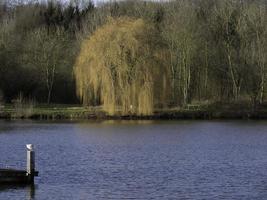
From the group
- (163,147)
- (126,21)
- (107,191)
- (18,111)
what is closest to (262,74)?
(126,21)

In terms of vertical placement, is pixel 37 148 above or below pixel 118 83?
below

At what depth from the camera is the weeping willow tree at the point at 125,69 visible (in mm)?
60719

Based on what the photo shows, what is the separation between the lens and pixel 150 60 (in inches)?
2418

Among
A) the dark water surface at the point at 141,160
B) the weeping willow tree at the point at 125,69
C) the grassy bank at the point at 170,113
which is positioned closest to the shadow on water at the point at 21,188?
the dark water surface at the point at 141,160

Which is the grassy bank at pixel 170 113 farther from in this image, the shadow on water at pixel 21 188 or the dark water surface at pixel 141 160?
the shadow on water at pixel 21 188

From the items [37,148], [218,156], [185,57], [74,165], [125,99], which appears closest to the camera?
[74,165]

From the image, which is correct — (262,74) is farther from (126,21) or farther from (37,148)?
(37,148)

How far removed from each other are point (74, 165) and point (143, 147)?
339 inches

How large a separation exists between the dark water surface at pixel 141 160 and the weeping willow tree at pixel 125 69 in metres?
6.17

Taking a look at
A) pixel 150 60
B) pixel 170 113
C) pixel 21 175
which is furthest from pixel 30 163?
pixel 170 113

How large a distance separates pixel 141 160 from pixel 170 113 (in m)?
30.6

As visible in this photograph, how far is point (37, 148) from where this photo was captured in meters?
38.4

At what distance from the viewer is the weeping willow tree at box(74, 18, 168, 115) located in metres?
60.7

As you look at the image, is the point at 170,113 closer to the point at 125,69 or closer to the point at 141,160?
the point at 125,69
